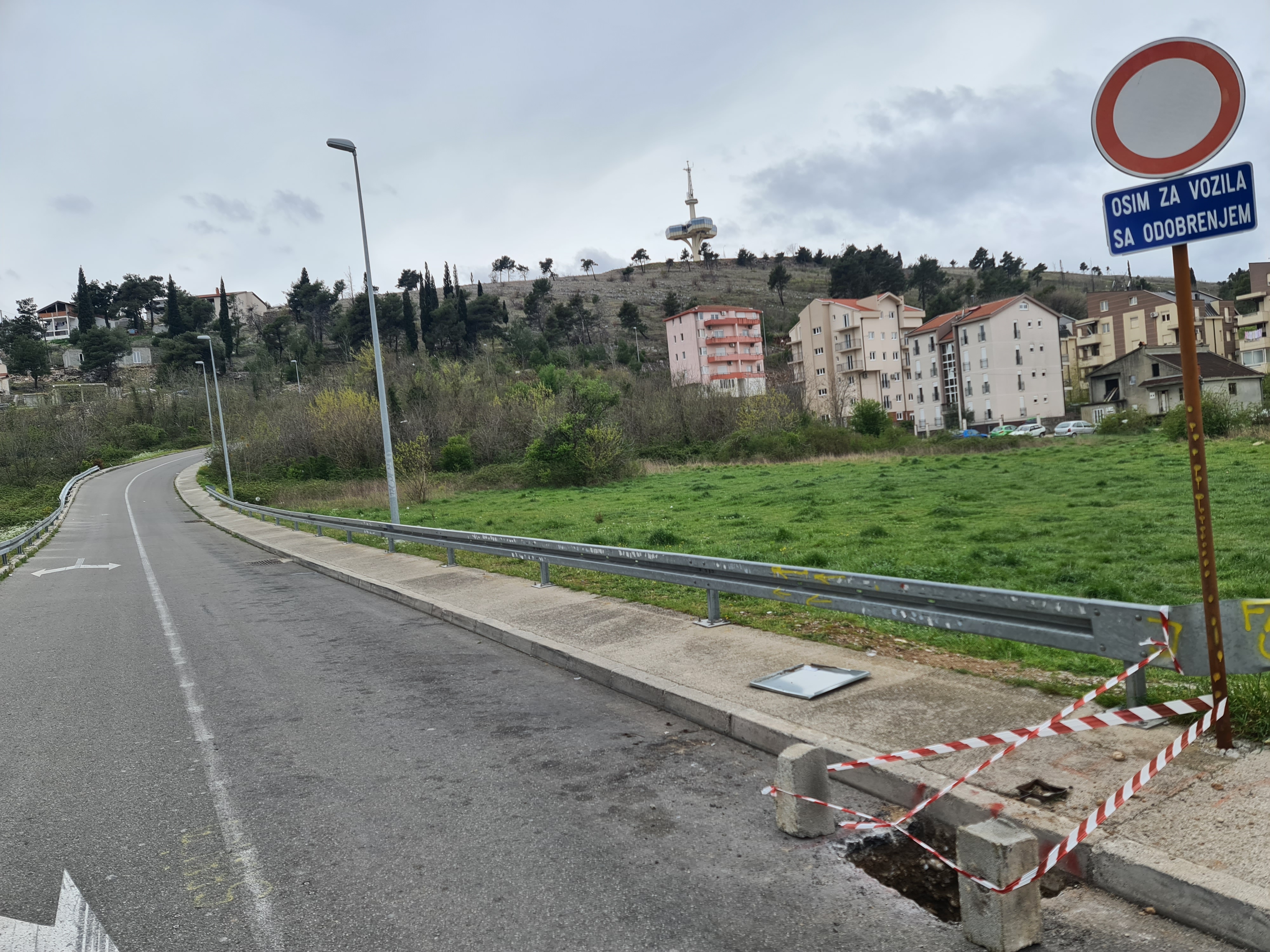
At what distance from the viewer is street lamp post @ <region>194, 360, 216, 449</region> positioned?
58750 mm

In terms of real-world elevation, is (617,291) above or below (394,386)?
above

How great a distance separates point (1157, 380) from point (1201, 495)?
68606mm

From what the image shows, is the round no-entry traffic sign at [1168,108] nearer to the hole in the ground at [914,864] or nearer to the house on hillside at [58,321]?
the hole in the ground at [914,864]

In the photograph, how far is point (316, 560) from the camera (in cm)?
1755

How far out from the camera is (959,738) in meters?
4.68

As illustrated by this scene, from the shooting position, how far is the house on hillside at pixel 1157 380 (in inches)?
2347

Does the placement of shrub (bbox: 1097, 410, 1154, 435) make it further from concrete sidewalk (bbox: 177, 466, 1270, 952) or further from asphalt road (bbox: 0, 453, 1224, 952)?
asphalt road (bbox: 0, 453, 1224, 952)

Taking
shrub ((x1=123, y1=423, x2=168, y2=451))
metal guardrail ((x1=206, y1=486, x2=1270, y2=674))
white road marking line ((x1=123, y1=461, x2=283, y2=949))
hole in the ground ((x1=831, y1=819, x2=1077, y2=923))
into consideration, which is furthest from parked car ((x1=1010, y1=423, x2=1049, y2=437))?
shrub ((x1=123, y1=423, x2=168, y2=451))

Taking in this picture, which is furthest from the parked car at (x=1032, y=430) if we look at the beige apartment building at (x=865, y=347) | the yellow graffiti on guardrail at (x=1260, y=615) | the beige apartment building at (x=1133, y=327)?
the yellow graffiti on guardrail at (x=1260, y=615)

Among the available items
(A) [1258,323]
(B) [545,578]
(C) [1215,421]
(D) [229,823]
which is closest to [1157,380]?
(A) [1258,323]

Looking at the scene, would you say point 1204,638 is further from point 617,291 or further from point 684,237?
point 684,237

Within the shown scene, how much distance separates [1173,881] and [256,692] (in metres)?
6.87

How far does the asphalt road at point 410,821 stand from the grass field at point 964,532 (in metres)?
2.32

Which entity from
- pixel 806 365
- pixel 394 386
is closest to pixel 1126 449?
pixel 394 386
